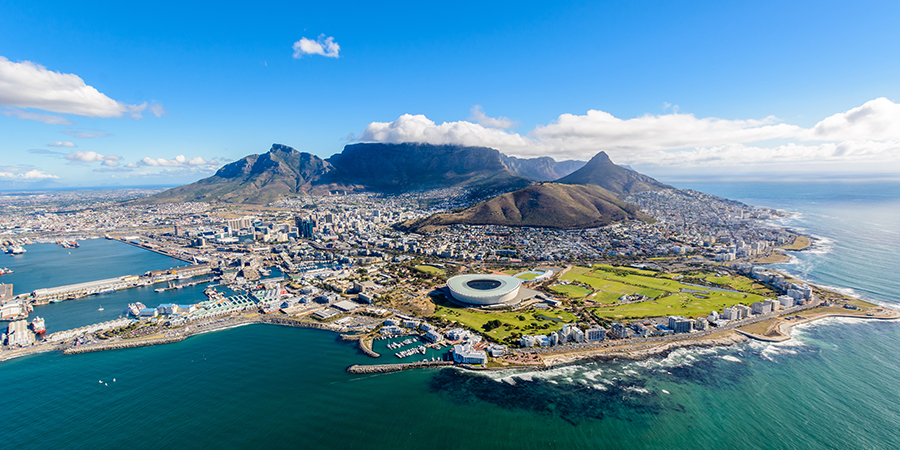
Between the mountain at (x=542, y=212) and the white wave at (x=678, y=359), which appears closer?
the white wave at (x=678, y=359)

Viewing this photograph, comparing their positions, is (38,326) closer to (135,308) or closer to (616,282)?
(135,308)

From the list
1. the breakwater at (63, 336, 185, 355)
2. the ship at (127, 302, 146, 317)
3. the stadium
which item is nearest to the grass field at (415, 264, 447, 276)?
the stadium

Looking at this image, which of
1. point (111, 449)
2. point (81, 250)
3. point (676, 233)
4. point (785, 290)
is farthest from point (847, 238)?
point (81, 250)

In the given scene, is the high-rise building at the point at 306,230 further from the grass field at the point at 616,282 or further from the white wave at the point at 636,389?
the white wave at the point at 636,389

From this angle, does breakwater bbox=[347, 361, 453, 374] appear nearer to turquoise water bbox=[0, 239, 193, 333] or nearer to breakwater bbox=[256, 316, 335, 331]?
breakwater bbox=[256, 316, 335, 331]

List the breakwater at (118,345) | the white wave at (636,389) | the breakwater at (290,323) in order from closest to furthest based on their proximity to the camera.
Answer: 1. the white wave at (636,389)
2. the breakwater at (118,345)
3. the breakwater at (290,323)

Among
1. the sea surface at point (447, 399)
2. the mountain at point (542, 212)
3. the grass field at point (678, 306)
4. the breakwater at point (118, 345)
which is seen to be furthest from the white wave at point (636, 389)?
the mountain at point (542, 212)

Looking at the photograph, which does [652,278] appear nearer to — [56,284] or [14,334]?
[14,334]
